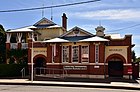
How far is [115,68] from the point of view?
3684 centimetres

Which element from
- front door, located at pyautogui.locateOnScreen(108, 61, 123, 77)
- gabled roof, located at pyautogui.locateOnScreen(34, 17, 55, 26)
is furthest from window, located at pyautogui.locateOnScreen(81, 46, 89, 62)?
gabled roof, located at pyautogui.locateOnScreen(34, 17, 55, 26)

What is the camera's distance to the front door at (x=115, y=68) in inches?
1439

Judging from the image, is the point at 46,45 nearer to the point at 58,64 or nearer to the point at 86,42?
the point at 58,64

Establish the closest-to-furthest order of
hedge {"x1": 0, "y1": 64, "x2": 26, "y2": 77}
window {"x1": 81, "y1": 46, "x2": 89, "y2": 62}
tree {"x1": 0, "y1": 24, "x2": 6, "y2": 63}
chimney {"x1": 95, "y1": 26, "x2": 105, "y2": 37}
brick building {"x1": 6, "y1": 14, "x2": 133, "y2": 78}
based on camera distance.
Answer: brick building {"x1": 6, "y1": 14, "x2": 133, "y2": 78}
window {"x1": 81, "y1": 46, "x2": 89, "y2": 62}
hedge {"x1": 0, "y1": 64, "x2": 26, "y2": 77}
chimney {"x1": 95, "y1": 26, "x2": 105, "y2": 37}
tree {"x1": 0, "y1": 24, "x2": 6, "y2": 63}

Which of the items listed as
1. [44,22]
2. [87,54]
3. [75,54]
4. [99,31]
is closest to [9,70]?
[75,54]

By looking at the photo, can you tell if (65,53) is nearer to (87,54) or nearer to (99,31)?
(87,54)

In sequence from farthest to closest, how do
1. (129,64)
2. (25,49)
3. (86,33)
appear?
(25,49), (86,33), (129,64)

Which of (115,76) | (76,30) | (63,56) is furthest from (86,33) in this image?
(115,76)

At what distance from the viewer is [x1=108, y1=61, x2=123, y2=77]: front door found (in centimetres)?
3656

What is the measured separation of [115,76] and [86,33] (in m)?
6.95

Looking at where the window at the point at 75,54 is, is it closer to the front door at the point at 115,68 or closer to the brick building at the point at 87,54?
the brick building at the point at 87,54

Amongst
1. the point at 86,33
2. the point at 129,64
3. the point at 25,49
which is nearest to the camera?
the point at 129,64

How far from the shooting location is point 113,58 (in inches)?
1420

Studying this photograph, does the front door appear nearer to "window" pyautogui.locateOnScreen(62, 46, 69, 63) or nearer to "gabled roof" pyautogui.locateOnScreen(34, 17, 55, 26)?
"window" pyautogui.locateOnScreen(62, 46, 69, 63)
